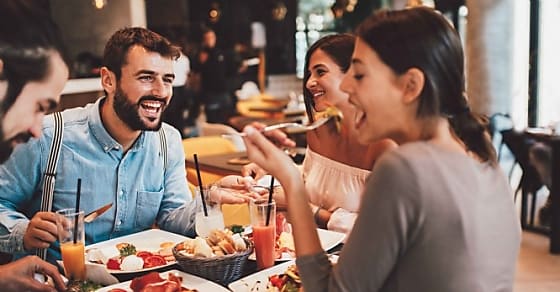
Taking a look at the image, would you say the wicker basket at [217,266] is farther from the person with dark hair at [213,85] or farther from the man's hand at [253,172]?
the person with dark hair at [213,85]

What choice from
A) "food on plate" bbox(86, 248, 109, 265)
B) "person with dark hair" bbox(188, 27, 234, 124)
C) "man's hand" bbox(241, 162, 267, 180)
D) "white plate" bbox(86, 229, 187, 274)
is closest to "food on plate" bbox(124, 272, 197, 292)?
"food on plate" bbox(86, 248, 109, 265)

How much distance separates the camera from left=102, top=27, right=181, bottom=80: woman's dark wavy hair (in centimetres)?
229

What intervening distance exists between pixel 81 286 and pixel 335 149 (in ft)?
3.83

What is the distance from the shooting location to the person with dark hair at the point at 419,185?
1.15 m

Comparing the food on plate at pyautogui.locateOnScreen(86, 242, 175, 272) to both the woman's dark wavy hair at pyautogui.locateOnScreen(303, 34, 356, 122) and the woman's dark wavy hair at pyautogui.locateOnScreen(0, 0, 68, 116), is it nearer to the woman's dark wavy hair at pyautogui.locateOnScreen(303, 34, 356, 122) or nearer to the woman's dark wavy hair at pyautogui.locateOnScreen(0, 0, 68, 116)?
the woman's dark wavy hair at pyautogui.locateOnScreen(0, 0, 68, 116)

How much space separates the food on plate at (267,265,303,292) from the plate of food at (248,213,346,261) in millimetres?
216

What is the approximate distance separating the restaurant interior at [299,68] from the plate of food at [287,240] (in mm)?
271

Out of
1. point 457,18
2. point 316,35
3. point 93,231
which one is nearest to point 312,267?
point 93,231

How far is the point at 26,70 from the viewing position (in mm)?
1335

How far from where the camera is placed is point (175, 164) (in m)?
2.49

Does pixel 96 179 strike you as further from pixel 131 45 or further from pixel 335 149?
pixel 335 149

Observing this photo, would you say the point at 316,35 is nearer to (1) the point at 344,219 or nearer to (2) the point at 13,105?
(1) the point at 344,219

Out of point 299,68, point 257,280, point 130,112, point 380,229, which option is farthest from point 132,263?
point 299,68

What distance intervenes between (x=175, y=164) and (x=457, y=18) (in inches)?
327
